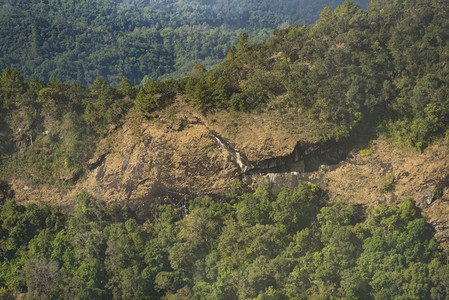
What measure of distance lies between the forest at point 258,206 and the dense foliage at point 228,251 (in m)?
0.06

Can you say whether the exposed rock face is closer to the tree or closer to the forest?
the forest

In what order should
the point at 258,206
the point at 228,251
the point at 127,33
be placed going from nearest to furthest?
the point at 228,251, the point at 258,206, the point at 127,33

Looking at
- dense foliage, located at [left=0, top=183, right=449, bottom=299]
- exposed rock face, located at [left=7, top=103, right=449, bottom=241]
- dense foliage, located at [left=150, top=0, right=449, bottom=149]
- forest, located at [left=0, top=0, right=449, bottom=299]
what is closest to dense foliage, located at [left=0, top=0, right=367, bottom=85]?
forest, located at [left=0, top=0, right=449, bottom=299]

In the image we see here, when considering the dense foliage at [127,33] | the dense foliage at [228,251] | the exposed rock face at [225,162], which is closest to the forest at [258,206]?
Answer: the dense foliage at [228,251]

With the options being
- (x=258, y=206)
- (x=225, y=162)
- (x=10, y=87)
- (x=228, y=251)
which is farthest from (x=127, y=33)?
(x=228, y=251)

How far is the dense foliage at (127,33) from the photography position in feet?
224

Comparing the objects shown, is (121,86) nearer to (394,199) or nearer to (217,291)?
(217,291)

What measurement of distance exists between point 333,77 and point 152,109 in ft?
31.0

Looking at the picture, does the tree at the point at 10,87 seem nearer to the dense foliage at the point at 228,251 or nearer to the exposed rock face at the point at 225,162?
the exposed rock face at the point at 225,162

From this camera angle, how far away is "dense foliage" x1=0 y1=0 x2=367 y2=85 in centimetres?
6812

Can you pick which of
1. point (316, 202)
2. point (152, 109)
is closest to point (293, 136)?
point (316, 202)

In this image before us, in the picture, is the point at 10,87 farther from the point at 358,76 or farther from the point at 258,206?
the point at 358,76

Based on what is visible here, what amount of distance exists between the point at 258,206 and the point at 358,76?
8.23m

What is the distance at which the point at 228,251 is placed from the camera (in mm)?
27875
